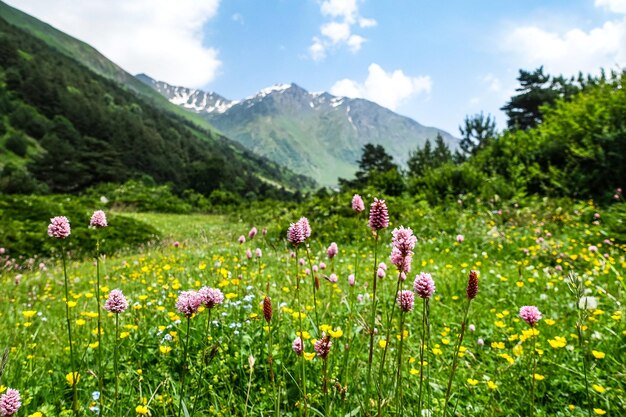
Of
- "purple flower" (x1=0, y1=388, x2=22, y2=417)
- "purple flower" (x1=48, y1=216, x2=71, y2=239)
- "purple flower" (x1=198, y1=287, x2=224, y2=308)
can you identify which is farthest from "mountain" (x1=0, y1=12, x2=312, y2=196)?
"purple flower" (x1=198, y1=287, x2=224, y2=308)

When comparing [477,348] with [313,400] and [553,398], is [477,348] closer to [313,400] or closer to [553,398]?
[553,398]

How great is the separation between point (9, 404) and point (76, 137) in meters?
95.7

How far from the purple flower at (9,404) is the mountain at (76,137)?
178 feet

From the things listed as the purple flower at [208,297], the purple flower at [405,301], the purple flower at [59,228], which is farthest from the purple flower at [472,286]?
the purple flower at [59,228]

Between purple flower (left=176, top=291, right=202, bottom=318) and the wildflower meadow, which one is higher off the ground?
purple flower (left=176, top=291, right=202, bottom=318)

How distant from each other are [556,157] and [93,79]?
5559 inches

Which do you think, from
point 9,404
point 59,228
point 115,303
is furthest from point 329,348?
point 59,228

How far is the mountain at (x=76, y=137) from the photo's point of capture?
56312mm

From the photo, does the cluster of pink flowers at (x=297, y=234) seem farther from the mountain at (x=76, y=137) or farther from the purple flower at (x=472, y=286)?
the mountain at (x=76, y=137)

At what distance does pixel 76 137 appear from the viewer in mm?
79750

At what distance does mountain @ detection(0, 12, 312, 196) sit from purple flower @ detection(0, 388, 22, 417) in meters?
54.3

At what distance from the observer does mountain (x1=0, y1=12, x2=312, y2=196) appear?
185ft

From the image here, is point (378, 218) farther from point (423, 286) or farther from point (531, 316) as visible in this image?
point (531, 316)

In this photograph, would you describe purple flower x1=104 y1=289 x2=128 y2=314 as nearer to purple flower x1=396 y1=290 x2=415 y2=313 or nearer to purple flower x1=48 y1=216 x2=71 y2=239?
purple flower x1=48 y1=216 x2=71 y2=239
